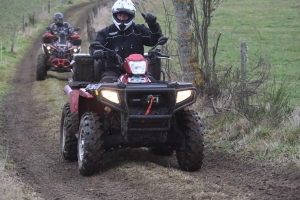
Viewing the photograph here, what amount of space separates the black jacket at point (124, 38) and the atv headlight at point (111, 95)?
1.23 m

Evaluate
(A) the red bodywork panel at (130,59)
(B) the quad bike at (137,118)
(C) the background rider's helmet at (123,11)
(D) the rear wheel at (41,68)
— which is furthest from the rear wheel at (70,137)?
(D) the rear wheel at (41,68)

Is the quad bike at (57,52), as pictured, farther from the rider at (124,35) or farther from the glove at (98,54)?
the glove at (98,54)

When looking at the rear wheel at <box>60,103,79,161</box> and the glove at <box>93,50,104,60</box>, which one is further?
the rear wheel at <box>60,103,79,161</box>

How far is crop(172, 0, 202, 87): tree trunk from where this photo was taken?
34.3ft

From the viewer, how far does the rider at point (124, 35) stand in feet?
25.4

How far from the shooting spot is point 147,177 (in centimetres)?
676

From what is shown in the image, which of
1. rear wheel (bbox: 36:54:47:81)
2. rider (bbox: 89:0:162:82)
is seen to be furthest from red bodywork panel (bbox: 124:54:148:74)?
rear wheel (bbox: 36:54:47:81)

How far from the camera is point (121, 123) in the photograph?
6.93 metres

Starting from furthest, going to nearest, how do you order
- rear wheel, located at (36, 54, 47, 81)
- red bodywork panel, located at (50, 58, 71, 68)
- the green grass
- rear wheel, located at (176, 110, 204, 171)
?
the green grass
rear wheel, located at (36, 54, 47, 81)
red bodywork panel, located at (50, 58, 71, 68)
rear wheel, located at (176, 110, 204, 171)

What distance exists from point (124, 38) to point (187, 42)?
286cm

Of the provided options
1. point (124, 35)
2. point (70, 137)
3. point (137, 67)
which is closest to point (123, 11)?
point (124, 35)

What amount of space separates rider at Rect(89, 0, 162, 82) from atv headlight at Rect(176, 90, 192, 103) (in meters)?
1.02

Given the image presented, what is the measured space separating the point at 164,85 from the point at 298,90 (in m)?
7.49

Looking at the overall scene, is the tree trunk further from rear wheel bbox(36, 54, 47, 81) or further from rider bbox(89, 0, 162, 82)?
rear wheel bbox(36, 54, 47, 81)
